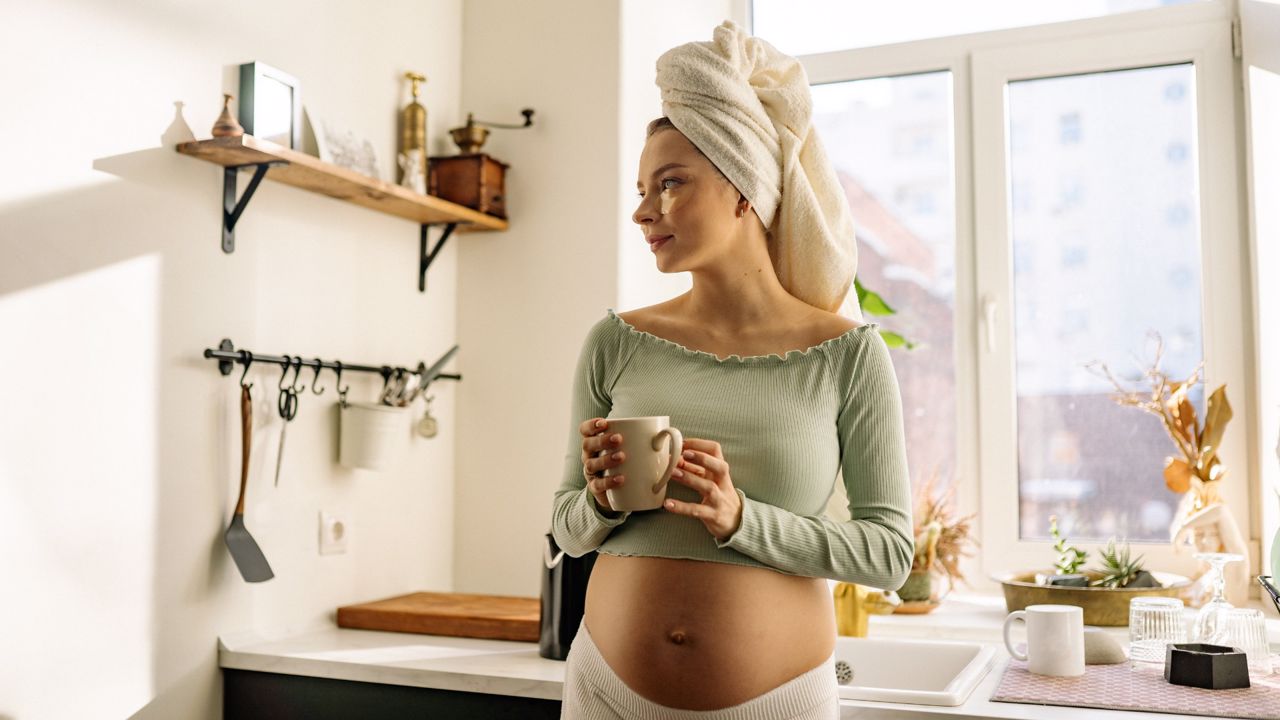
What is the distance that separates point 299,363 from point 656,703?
1.03 m

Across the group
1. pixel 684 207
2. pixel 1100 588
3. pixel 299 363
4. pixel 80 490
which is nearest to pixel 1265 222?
pixel 1100 588

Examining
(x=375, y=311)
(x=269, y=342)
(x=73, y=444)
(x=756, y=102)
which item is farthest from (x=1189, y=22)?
(x=73, y=444)

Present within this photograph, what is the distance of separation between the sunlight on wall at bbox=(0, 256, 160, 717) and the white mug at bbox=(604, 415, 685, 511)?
0.87 meters

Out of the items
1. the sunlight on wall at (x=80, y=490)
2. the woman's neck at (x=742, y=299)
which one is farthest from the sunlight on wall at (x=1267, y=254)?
the sunlight on wall at (x=80, y=490)

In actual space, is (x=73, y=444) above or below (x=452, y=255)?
below

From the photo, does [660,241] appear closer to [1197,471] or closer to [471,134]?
[471,134]

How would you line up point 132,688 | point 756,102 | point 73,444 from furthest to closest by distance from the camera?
1. point 132,688
2. point 73,444
3. point 756,102

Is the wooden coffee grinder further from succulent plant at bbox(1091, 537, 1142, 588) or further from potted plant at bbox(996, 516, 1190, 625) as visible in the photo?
succulent plant at bbox(1091, 537, 1142, 588)

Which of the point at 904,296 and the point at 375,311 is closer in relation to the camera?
the point at 375,311

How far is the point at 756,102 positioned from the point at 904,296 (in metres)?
1.45

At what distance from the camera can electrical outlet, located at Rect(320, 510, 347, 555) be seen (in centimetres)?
201

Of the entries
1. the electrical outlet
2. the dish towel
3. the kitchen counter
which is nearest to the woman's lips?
the dish towel

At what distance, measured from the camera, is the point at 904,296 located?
265 centimetres

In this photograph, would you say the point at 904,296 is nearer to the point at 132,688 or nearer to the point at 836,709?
the point at 836,709
